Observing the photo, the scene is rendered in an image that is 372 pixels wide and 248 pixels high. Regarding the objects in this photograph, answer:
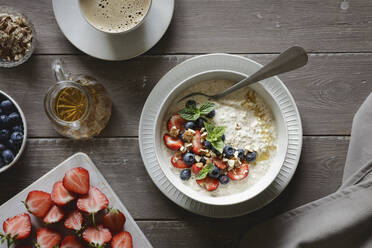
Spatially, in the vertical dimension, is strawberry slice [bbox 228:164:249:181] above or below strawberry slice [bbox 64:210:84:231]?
above

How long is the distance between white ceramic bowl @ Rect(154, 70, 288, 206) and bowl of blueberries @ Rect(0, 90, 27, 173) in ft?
1.55

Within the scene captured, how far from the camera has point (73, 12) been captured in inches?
54.6

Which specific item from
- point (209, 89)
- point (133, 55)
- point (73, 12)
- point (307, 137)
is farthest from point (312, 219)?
point (73, 12)

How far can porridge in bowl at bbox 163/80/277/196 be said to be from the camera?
130 cm

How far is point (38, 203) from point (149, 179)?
0.38 meters

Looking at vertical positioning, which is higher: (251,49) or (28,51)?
(251,49)

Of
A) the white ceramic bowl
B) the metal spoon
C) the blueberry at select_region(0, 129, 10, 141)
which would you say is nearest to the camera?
the metal spoon

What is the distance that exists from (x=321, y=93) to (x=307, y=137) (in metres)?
0.16

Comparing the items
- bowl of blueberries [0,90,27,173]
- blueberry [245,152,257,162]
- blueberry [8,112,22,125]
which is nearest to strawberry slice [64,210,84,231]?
bowl of blueberries [0,90,27,173]

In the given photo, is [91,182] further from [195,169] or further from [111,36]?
[111,36]

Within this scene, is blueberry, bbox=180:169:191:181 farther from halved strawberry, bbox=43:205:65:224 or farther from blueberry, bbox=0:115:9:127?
blueberry, bbox=0:115:9:127

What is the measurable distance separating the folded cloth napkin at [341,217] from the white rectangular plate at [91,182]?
1.23 feet

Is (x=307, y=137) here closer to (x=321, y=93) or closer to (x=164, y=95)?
(x=321, y=93)

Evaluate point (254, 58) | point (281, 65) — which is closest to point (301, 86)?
point (254, 58)
